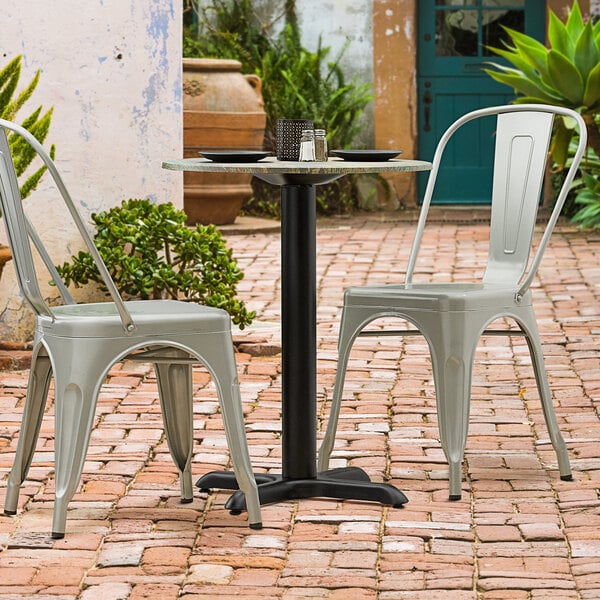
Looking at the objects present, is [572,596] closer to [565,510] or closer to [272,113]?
[565,510]

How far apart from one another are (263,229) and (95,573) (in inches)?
303

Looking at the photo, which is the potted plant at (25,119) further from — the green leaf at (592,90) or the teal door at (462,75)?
the teal door at (462,75)

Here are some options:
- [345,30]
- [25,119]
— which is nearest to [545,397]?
[25,119]

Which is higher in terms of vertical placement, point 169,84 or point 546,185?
point 169,84

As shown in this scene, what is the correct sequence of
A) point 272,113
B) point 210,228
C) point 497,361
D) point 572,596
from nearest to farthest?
1. point 572,596
2. point 497,361
3. point 210,228
4. point 272,113

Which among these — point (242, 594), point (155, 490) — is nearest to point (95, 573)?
point (242, 594)

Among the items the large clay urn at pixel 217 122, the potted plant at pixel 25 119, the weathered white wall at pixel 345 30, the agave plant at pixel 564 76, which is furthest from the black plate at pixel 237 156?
the weathered white wall at pixel 345 30

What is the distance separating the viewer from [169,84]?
6449 millimetres

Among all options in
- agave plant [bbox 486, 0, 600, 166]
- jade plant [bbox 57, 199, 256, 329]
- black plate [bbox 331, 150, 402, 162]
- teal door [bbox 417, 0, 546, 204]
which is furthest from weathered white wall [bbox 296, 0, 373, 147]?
black plate [bbox 331, 150, 402, 162]

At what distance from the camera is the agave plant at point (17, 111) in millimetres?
5781

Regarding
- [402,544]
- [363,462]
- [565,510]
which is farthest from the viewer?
[363,462]

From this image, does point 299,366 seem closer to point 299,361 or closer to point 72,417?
point 299,361

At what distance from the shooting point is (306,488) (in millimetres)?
3832

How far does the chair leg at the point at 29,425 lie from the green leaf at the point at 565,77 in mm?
5764
